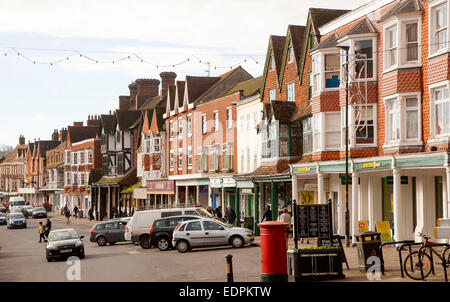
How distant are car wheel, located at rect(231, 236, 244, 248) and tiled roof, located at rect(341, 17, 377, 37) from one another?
34.9ft

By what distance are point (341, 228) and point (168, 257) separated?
10.5 m

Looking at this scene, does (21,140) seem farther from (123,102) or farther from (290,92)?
(290,92)

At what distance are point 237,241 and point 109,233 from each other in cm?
1093

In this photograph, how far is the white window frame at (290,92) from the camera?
41.2m

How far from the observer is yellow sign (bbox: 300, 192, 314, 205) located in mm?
39312

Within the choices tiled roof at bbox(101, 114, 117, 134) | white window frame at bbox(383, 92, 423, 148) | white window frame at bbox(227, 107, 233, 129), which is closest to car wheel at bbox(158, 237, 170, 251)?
white window frame at bbox(383, 92, 423, 148)

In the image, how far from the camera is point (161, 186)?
66.8m

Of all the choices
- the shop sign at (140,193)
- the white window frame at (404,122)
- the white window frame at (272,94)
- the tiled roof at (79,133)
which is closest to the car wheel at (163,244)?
the white window frame at (404,122)

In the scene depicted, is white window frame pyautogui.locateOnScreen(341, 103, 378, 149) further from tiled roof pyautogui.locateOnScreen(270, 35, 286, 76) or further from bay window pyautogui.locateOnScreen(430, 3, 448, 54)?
tiled roof pyautogui.locateOnScreen(270, 35, 286, 76)

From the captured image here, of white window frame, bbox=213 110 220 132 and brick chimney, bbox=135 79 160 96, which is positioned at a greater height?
brick chimney, bbox=135 79 160 96

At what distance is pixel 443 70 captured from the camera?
26156mm

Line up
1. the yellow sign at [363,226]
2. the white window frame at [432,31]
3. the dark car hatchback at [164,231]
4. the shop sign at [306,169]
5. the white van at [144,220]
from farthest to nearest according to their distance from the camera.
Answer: the white van at [144,220]
the shop sign at [306,169]
the dark car hatchback at [164,231]
the yellow sign at [363,226]
the white window frame at [432,31]

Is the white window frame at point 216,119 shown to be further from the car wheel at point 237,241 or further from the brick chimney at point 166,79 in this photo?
the brick chimney at point 166,79

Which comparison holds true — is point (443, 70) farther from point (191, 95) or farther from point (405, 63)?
point (191, 95)
